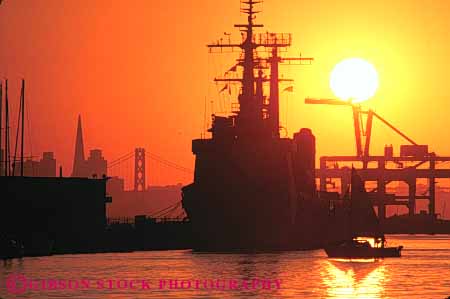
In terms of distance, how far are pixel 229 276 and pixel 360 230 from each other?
28.8m

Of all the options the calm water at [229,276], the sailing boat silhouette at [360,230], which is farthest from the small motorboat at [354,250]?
the calm water at [229,276]

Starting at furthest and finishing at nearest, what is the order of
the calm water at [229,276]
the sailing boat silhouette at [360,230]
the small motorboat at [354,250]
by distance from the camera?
the sailing boat silhouette at [360,230] < the small motorboat at [354,250] < the calm water at [229,276]

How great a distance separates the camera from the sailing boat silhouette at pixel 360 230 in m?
104

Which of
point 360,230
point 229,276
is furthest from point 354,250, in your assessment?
point 229,276

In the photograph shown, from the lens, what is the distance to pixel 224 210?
11556cm

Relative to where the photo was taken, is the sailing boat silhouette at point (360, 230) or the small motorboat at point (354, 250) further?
the sailing boat silhouette at point (360, 230)

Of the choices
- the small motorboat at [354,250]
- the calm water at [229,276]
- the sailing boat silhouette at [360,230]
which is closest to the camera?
the calm water at [229,276]

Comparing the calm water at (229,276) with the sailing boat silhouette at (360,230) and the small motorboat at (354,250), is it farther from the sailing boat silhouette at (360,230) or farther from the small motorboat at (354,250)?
the sailing boat silhouette at (360,230)

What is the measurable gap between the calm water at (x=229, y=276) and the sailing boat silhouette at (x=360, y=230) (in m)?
0.97

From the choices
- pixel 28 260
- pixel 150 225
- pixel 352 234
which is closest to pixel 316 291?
pixel 28 260

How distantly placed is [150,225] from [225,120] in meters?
13.4

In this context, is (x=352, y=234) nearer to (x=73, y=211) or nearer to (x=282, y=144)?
(x=282, y=144)

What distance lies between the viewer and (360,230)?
106562mm

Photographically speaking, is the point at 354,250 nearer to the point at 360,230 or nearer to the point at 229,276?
the point at 360,230
